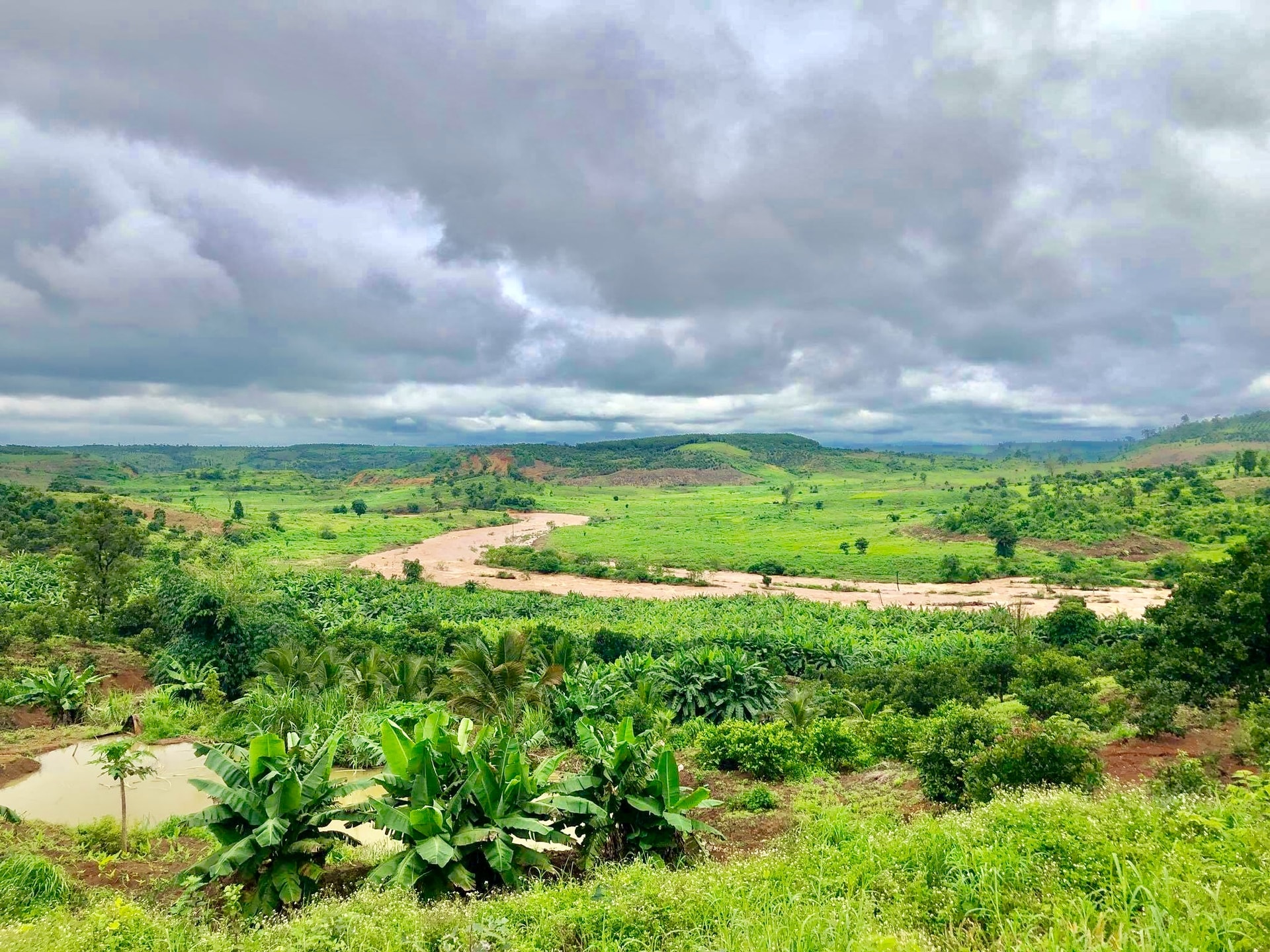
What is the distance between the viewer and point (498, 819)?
7613 millimetres

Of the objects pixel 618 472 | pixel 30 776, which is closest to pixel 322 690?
pixel 30 776

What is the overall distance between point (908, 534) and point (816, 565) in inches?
800

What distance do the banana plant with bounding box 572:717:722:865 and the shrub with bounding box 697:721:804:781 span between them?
4101 millimetres

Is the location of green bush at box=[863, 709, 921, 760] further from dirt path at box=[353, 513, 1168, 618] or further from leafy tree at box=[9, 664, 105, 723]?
dirt path at box=[353, 513, 1168, 618]

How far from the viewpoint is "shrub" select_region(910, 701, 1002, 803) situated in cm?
954

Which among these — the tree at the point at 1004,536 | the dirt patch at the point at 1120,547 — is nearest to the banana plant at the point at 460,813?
the tree at the point at 1004,536

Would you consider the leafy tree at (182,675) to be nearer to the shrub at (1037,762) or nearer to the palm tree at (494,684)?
the palm tree at (494,684)

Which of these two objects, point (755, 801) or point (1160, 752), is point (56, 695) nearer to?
point (755, 801)

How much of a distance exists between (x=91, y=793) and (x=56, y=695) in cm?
717

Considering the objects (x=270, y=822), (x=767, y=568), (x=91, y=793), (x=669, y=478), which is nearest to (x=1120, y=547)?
(x=767, y=568)

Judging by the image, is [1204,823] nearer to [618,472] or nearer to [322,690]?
[322,690]

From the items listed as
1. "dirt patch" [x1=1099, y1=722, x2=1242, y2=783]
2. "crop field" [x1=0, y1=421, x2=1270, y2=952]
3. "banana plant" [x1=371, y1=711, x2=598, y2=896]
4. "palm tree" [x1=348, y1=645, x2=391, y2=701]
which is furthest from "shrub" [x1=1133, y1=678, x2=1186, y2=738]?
"palm tree" [x1=348, y1=645, x2=391, y2=701]

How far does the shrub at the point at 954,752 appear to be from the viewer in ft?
31.3

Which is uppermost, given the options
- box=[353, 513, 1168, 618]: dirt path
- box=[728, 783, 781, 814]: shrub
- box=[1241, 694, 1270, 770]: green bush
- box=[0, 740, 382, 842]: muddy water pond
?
box=[1241, 694, 1270, 770]: green bush
